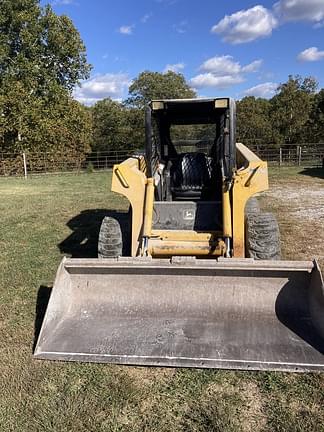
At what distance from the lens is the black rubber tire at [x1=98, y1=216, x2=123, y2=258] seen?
4859 mm

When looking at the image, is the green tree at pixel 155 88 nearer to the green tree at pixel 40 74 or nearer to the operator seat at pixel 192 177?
the green tree at pixel 40 74

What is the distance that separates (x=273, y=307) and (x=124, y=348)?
124 centimetres

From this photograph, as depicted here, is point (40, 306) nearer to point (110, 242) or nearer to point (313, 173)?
point (110, 242)

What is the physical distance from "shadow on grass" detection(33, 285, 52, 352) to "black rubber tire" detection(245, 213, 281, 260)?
2124 millimetres

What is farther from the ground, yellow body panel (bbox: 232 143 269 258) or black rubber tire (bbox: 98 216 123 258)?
yellow body panel (bbox: 232 143 269 258)

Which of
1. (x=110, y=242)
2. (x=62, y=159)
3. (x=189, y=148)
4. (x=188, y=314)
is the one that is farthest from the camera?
(x=62, y=159)

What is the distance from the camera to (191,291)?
12.1ft

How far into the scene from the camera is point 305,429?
2.52 meters

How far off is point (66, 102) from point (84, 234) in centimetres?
2041

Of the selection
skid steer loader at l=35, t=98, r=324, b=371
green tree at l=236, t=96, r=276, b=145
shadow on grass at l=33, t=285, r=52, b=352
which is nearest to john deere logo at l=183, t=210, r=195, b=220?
skid steer loader at l=35, t=98, r=324, b=371

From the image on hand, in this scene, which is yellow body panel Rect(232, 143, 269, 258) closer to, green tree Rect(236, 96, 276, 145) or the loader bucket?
the loader bucket

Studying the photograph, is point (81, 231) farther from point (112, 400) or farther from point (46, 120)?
point (46, 120)

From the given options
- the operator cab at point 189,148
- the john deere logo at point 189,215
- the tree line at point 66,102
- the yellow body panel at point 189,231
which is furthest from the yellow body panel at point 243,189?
the tree line at point 66,102

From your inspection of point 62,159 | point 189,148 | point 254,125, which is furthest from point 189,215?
point 254,125
